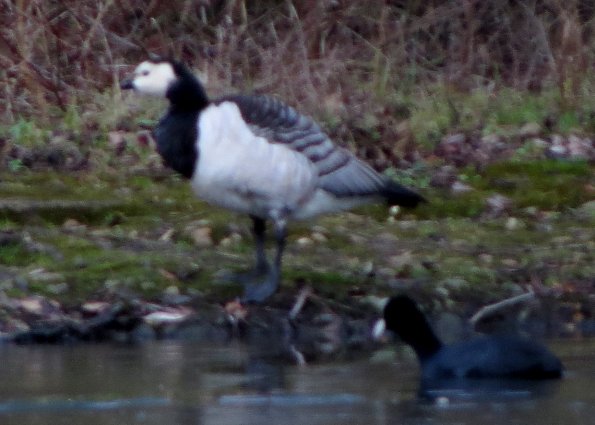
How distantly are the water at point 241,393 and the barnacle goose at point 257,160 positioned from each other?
1256 millimetres

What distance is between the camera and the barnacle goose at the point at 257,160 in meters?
8.27

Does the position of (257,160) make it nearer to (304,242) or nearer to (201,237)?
(201,237)

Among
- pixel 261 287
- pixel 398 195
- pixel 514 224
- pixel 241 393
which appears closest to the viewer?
pixel 241 393

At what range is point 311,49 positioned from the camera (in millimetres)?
13859

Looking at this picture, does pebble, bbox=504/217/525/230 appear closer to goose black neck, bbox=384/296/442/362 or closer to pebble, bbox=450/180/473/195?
pebble, bbox=450/180/473/195

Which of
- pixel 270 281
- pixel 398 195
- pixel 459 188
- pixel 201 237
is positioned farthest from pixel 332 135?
pixel 270 281

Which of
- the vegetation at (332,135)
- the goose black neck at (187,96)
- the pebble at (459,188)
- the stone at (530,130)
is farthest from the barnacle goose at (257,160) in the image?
the stone at (530,130)

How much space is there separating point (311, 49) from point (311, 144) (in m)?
5.25

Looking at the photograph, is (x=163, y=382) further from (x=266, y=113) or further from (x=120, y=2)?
(x=120, y=2)

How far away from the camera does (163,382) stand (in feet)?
20.9

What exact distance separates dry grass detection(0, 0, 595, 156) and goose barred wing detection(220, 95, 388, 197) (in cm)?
266

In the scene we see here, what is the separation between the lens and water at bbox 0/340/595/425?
554 centimetres

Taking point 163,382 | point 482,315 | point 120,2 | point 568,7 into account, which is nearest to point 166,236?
point 482,315

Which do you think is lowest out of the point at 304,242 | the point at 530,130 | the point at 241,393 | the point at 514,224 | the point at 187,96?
the point at 241,393
